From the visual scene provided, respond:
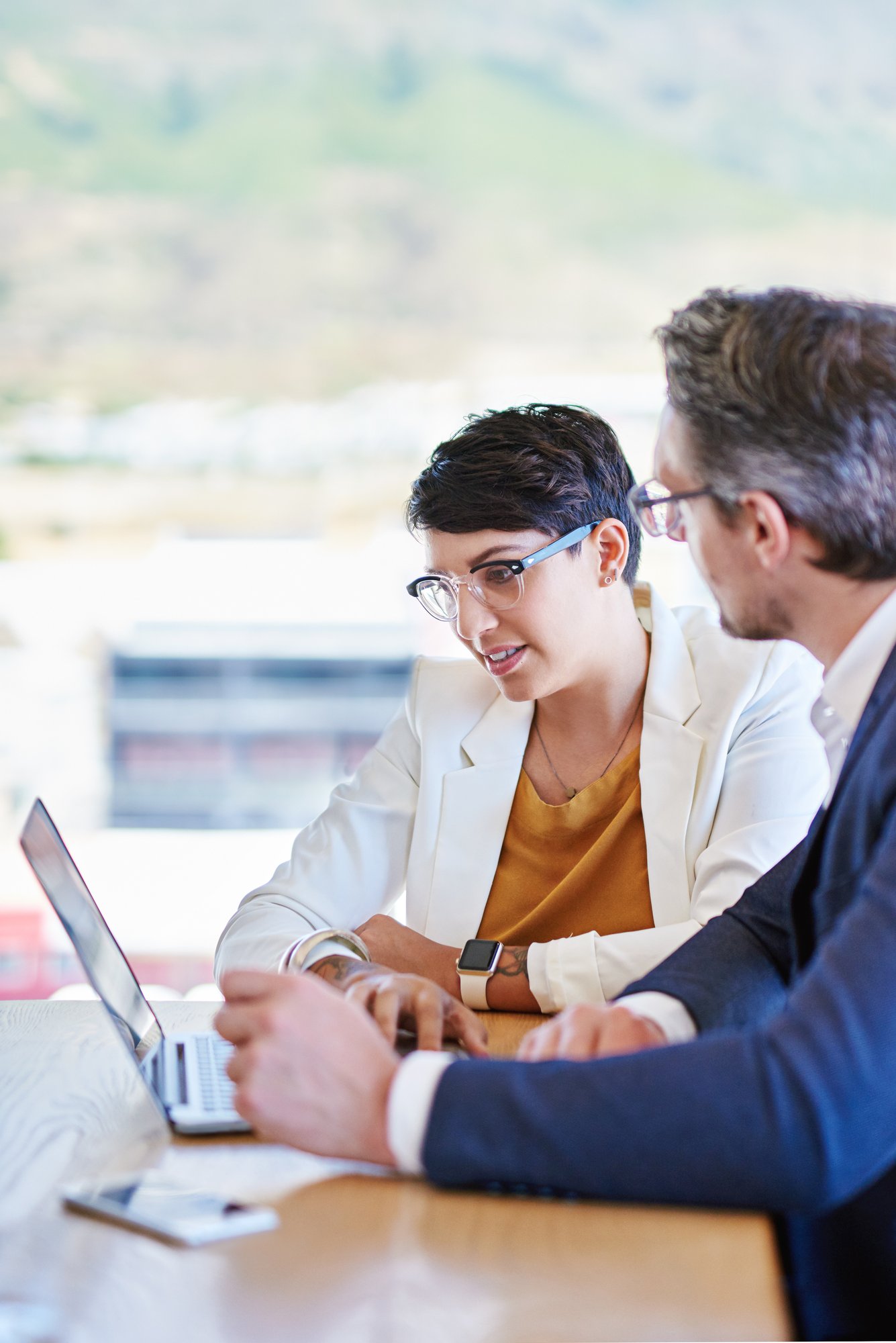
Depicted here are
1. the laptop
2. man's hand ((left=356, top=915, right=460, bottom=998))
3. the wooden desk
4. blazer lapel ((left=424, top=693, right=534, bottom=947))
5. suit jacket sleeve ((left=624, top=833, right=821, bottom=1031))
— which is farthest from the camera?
blazer lapel ((left=424, top=693, right=534, bottom=947))

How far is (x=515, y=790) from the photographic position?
1.79 metres

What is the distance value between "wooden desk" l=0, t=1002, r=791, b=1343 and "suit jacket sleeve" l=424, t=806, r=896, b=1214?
1.4 inches

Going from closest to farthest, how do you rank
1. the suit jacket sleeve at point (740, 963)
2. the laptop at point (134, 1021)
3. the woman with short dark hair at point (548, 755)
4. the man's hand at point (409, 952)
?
1. the laptop at point (134, 1021)
2. the suit jacket sleeve at point (740, 963)
3. the man's hand at point (409, 952)
4. the woman with short dark hair at point (548, 755)

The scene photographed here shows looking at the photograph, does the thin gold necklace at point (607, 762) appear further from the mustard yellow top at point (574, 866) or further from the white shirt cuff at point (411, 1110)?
the white shirt cuff at point (411, 1110)

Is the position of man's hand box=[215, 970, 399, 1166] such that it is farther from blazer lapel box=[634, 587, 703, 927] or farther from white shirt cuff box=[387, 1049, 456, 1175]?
blazer lapel box=[634, 587, 703, 927]

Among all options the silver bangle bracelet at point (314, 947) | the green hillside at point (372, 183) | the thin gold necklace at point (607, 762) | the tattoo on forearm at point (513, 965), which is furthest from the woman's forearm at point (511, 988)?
the green hillside at point (372, 183)

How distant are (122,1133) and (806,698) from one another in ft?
Result: 3.66

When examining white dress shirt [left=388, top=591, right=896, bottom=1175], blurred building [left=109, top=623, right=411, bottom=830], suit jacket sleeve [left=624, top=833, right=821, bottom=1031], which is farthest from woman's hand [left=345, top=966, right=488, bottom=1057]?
blurred building [left=109, top=623, right=411, bottom=830]

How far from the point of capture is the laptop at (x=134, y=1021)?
1013 mm

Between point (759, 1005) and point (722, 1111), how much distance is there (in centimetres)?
40

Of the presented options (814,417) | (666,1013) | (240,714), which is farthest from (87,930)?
(240,714)

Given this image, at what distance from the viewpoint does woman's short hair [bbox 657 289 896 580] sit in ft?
3.50

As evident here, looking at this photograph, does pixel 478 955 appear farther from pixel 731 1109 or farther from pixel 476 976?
pixel 731 1109

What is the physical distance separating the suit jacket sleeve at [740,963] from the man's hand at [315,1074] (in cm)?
35
